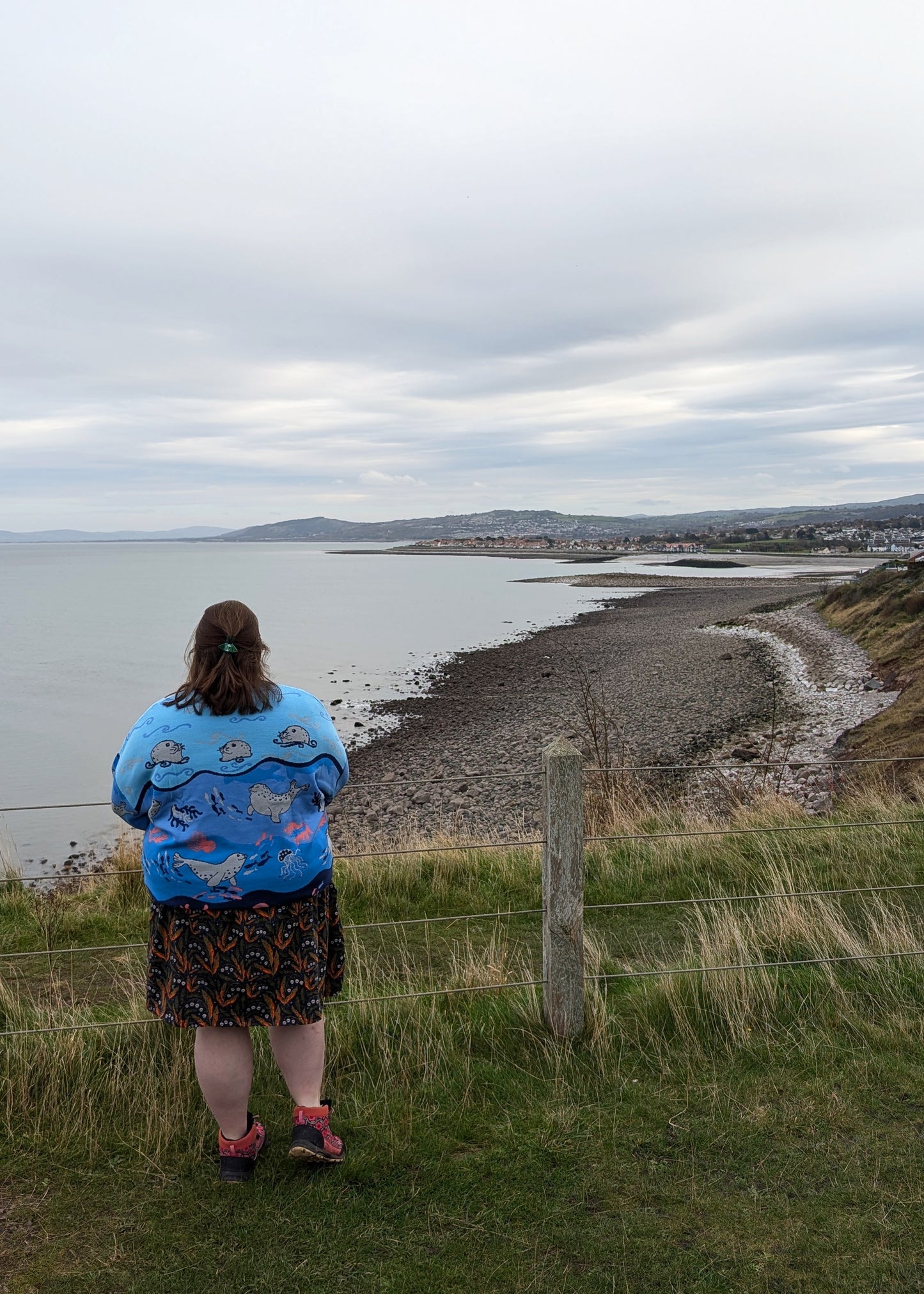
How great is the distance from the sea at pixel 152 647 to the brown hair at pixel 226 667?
186cm

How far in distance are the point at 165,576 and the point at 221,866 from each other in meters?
105

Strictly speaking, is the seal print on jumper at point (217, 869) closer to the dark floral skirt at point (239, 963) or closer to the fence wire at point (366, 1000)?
the dark floral skirt at point (239, 963)

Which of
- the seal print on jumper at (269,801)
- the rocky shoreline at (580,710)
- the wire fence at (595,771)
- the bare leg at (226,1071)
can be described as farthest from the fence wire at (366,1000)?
the rocky shoreline at (580,710)

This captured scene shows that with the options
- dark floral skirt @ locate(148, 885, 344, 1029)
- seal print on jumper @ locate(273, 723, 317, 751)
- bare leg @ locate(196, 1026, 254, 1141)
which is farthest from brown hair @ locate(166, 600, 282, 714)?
bare leg @ locate(196, 1026, 254, 1141)

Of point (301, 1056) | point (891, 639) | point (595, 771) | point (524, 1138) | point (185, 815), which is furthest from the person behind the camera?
point (891, 639)

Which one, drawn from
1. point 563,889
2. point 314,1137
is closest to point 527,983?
point 563,889

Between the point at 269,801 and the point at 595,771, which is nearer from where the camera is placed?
the point at 269,801

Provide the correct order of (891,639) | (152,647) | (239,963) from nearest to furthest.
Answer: (239,963), (891,639), (152,647)

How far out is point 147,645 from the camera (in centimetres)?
4022

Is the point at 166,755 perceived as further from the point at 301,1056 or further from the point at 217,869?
the point at 301,1056

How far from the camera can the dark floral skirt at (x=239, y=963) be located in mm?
2803

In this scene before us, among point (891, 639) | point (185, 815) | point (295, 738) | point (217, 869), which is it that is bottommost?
point (891, 639)

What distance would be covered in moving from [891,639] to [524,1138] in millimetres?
25123

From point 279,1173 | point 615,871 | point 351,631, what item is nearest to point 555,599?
point 351,631
